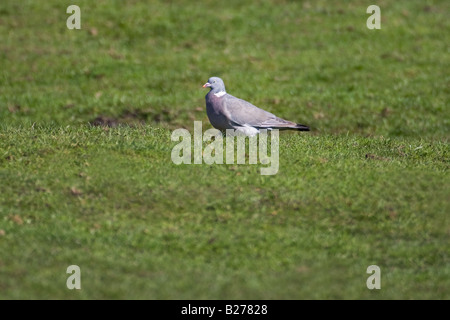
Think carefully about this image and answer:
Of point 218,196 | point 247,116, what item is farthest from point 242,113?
point 218,196

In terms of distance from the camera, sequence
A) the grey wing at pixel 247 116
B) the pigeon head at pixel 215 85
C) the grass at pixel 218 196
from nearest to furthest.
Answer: the grass at pixel 218 196, the grey wing at pixel 247 116, the pigeon head at pixel 215 85

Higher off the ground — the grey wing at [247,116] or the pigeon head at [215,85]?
the pigeon head at [215,85]

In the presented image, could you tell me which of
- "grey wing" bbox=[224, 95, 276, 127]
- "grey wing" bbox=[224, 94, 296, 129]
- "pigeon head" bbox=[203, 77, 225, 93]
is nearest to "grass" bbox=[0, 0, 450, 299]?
"grey wing" bbox=[224, 94, 296, 129]

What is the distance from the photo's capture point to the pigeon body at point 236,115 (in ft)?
46.0

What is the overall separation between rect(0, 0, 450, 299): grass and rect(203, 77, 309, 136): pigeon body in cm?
70

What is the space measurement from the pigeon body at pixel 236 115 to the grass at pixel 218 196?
0.70 metres

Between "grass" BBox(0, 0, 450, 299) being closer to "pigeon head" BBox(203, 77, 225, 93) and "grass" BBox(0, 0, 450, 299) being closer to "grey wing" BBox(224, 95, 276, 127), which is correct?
"grey wing" BBox(224, 95, 276, 127)

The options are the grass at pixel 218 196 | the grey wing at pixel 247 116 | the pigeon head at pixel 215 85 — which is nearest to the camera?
the grass at pixel 218 196

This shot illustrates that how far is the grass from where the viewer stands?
10.0 metres

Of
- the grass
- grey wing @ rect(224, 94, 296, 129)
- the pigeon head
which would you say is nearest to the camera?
the grass

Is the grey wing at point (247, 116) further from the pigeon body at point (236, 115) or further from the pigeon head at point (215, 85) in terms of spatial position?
the pigeon head at point (215, 85)

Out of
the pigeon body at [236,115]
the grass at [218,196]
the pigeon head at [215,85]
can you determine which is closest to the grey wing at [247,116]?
the pigeon body at [236,115]

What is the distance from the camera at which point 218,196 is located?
11.8m
